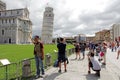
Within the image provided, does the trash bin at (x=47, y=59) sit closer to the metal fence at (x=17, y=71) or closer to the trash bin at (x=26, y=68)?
the metal fence at (x=17, y=71)

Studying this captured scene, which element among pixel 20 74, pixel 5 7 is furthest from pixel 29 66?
pixel 5 7

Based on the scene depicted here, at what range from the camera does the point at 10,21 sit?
126 m

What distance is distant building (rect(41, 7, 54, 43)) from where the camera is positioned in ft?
504

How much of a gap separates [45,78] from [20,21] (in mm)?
→ 116728

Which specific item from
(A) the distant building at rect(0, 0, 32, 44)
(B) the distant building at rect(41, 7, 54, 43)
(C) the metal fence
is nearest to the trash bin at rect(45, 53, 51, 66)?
(C) the metal fence

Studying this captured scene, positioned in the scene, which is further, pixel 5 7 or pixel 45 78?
pixel 5 7

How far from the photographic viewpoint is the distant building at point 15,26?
121 meters

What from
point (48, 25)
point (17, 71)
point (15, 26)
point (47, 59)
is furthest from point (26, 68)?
point (48, 25)

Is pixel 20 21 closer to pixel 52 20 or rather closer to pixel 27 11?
pixel 27 11

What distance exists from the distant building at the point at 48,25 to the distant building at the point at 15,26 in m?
23.6

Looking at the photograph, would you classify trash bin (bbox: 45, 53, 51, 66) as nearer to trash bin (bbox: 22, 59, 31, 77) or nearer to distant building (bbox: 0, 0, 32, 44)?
trash bin (bbox: 22, 59, 31, 77)

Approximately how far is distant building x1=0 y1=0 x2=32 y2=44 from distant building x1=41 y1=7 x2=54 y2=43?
77.5 ft

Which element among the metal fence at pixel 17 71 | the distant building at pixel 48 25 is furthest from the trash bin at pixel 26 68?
the distant building at pixel 48 25

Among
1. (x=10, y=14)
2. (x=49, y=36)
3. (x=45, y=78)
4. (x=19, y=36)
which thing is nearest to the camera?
(x=45, y=78)
